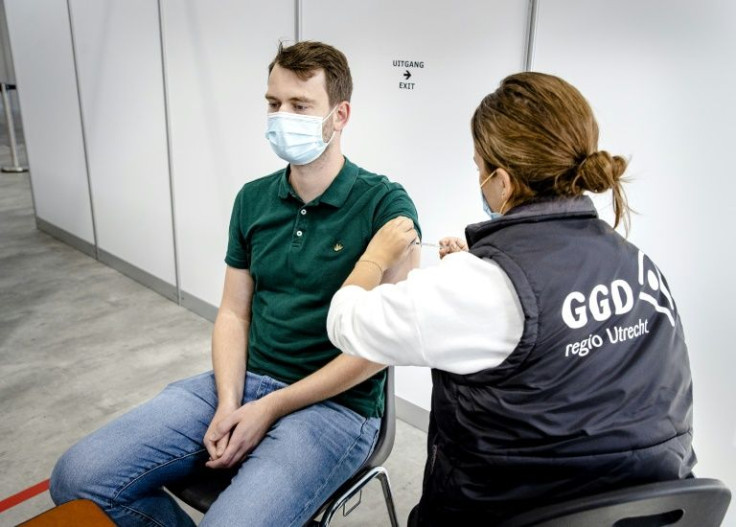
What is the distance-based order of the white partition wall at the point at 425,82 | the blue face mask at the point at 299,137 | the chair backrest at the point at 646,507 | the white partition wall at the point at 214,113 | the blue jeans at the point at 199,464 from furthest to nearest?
the white partition wall at the point at 214,113, the white partition wall at the point at 425,82, the blue face mask at the point at 299,137, the blue jeans at the point at 199,464, the chair backrest at the point at 646,507

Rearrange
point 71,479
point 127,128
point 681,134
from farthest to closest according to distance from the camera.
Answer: point 127,128
point 681,134
point 71,479

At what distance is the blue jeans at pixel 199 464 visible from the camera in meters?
1.13

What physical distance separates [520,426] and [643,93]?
1138 millimetres

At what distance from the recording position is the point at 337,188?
148cm

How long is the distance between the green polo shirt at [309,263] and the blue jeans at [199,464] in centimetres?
12

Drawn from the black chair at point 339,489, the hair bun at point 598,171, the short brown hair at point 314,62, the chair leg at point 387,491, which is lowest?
the chair leg at point 387,491

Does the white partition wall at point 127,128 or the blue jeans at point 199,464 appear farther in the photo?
the white partition wall at point 127,128

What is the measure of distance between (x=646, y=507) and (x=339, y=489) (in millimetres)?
679

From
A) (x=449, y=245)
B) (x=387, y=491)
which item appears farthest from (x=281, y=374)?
(x=449, y=245)

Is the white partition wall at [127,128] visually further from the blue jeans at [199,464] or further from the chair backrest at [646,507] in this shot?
the chair backrest at [646,507]

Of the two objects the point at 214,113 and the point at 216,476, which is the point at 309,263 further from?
the point at 214,113

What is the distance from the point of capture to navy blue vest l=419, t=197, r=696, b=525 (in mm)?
858

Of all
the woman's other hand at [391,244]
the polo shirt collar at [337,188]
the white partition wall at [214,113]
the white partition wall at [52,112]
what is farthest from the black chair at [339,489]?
the white partition wall at [52,112]

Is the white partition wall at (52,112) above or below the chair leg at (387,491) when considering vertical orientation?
above
